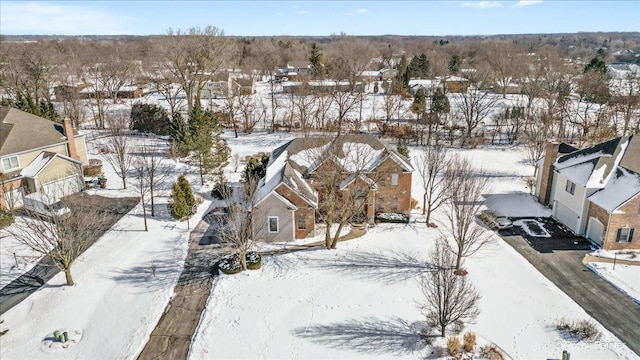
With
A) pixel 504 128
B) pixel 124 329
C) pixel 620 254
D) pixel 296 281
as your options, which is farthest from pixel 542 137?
pixel 124 329

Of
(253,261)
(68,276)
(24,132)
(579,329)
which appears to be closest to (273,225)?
(253,261)

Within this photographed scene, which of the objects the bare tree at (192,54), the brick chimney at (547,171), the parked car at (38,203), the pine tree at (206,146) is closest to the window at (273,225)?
the pine tree at (206,146)

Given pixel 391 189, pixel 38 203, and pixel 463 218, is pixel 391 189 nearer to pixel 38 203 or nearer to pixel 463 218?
pixel 463 218

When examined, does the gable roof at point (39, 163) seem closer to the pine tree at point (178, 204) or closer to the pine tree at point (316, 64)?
the pine tree at point (178, 204)

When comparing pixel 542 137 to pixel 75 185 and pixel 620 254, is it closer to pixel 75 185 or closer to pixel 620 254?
pixel 620 254

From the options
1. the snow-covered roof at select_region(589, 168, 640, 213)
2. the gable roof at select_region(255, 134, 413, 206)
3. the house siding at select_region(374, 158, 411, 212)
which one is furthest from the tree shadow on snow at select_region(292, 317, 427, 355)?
the snow-covered roof at select_region(589, 168, 640, 213)
